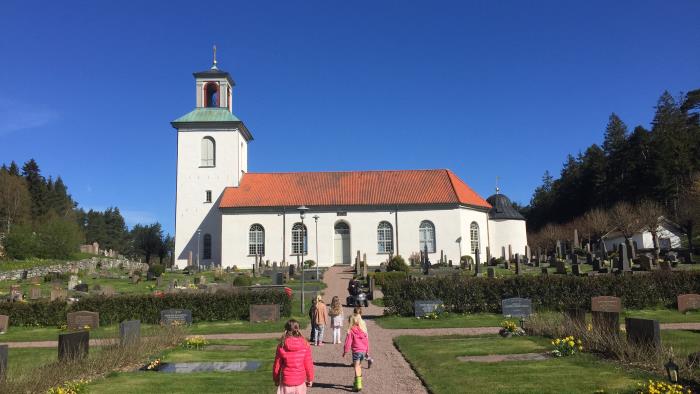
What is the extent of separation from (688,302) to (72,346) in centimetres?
2064

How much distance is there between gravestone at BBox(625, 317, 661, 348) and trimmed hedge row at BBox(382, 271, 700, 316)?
379 inches

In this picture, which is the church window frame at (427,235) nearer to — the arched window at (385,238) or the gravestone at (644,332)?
the arched window at (385,238)

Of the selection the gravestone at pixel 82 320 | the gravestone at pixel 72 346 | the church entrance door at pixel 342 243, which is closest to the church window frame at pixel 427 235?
the church entrance door at pixel 342 243

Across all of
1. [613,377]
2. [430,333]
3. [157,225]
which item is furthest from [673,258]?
[157,225]

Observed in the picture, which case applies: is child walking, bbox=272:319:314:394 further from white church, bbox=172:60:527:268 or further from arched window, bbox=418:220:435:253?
arched window, bbox=418:220:435:253

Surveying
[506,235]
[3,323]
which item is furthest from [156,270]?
[506,235]

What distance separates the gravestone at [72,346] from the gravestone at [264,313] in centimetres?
885

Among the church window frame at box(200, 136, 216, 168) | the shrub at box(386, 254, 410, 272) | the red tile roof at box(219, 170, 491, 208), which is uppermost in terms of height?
the church window frame at box(200, 136, 216, 168)

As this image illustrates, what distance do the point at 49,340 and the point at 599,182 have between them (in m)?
62.7

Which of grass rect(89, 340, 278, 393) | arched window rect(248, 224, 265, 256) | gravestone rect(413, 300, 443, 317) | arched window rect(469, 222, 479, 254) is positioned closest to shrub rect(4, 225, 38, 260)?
arched window rect(248, 224, 265, 256)

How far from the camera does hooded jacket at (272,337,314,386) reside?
761 centimetres

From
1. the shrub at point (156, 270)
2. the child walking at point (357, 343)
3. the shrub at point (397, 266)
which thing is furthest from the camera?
the shrub at point (156, 270)

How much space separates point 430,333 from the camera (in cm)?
1758

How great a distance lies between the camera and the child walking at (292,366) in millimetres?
7605
